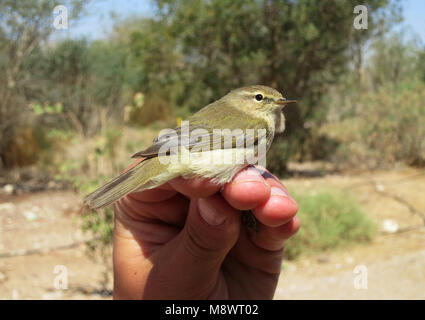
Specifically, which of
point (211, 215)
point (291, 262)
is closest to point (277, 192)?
point (211, 215)

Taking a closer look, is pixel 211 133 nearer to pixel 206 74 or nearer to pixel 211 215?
pixel 211 215

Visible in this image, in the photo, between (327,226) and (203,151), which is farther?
(327,226)

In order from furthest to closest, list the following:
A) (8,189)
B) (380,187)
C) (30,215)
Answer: (380,187) < (8,189) < (30,215)

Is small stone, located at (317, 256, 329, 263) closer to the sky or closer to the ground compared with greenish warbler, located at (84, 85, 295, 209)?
closer to the ground

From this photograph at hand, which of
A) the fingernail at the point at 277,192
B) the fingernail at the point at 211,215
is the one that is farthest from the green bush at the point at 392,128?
the fingernail at the point at 211,215

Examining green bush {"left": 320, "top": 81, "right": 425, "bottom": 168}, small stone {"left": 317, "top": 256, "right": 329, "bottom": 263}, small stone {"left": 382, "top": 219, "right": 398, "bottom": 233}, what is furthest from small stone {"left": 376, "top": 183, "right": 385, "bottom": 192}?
small stone {"left": 317, "top": 256, "right": 329, "bottom": 263}

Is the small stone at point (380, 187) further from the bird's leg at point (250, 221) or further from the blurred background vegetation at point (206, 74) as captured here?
the bird's leg at point (250, 221)

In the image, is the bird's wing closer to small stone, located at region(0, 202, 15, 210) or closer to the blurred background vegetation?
the blurred background vegetation
